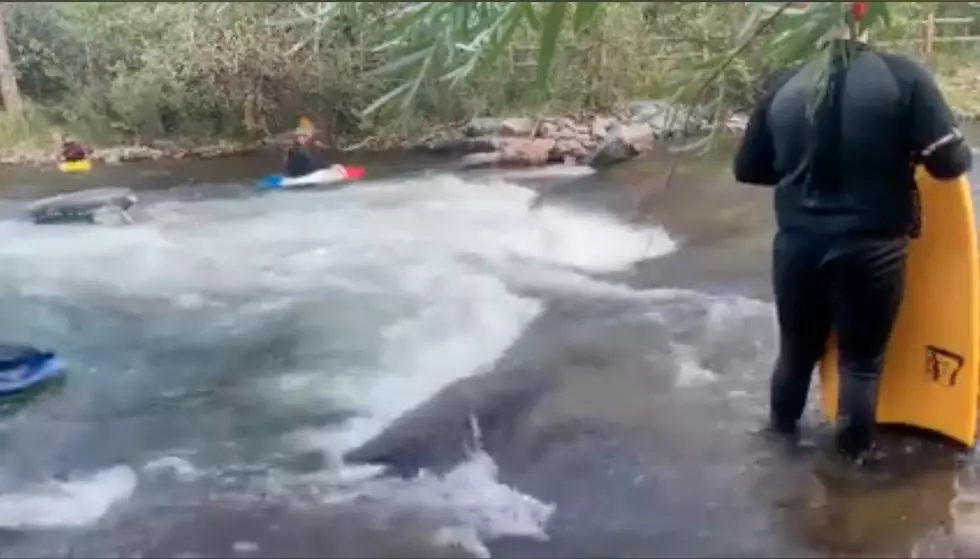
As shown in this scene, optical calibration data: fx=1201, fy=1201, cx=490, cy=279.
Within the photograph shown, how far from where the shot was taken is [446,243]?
773 cm

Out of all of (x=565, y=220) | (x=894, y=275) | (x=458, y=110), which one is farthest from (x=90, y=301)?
(x=458, y=110)

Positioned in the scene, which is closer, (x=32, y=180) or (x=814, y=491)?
(x=814, y=491)

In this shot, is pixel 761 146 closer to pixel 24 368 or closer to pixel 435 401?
pixel 435 401

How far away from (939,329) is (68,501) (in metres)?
2.70

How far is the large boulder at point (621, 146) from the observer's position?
34.8 ft

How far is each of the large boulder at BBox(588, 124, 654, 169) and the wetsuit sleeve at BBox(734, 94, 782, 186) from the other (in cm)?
692

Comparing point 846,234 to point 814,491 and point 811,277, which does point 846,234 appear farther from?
point 814,491

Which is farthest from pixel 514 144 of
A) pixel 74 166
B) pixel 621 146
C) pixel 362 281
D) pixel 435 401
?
pixel 435 401

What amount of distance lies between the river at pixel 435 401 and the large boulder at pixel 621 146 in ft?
6.84

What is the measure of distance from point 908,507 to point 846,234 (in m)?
0.76

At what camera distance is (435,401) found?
A: 4473 mm

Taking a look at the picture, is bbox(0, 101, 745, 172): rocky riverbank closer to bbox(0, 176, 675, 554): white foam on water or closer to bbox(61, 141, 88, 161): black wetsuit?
A: bbox(61, 141, 88, 161): black wetsuit

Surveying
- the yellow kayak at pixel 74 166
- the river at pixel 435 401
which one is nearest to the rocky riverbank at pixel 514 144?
the yellow kayak at pixel 74 166

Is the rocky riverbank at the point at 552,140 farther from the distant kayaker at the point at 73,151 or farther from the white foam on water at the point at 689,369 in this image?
the white foam on water at the point at 689,369
